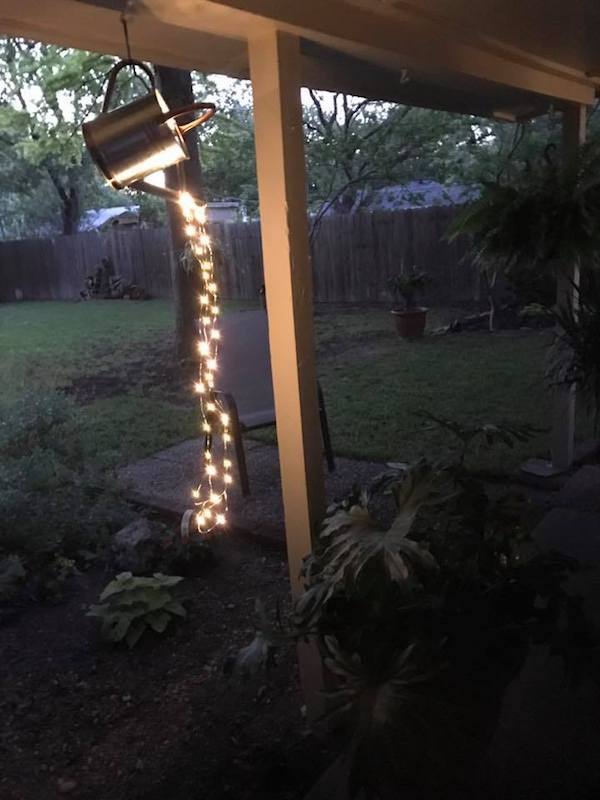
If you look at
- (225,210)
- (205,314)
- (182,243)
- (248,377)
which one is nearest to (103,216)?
(225,210)

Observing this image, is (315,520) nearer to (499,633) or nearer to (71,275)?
(499,633)

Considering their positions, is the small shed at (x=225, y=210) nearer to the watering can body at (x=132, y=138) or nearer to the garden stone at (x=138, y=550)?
the garden stone at (x=138, y=550)

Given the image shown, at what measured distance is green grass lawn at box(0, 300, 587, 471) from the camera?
441 cm

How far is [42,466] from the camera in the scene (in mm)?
3242

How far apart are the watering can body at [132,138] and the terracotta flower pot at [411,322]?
6132mm

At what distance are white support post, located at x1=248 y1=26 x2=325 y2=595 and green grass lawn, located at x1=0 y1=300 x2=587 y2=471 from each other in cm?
148

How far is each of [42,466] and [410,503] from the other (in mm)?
2188

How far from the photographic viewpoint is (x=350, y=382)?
5938 mm

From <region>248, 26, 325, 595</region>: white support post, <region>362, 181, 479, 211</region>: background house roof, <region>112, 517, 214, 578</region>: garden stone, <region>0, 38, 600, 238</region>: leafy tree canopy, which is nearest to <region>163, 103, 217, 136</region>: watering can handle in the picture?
<region>248, 26, 325, 595</region>: white support post

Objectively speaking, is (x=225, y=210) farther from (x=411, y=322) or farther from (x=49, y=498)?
(x=49, y=498)

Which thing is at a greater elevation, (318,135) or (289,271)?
(318,135)

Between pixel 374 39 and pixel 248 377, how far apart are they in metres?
2.39

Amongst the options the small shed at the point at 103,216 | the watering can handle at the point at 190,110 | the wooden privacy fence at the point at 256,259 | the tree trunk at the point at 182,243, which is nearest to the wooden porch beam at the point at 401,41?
the watering can handle at the point at 190,110

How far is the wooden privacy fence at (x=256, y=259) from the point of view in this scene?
9625 millimetres
